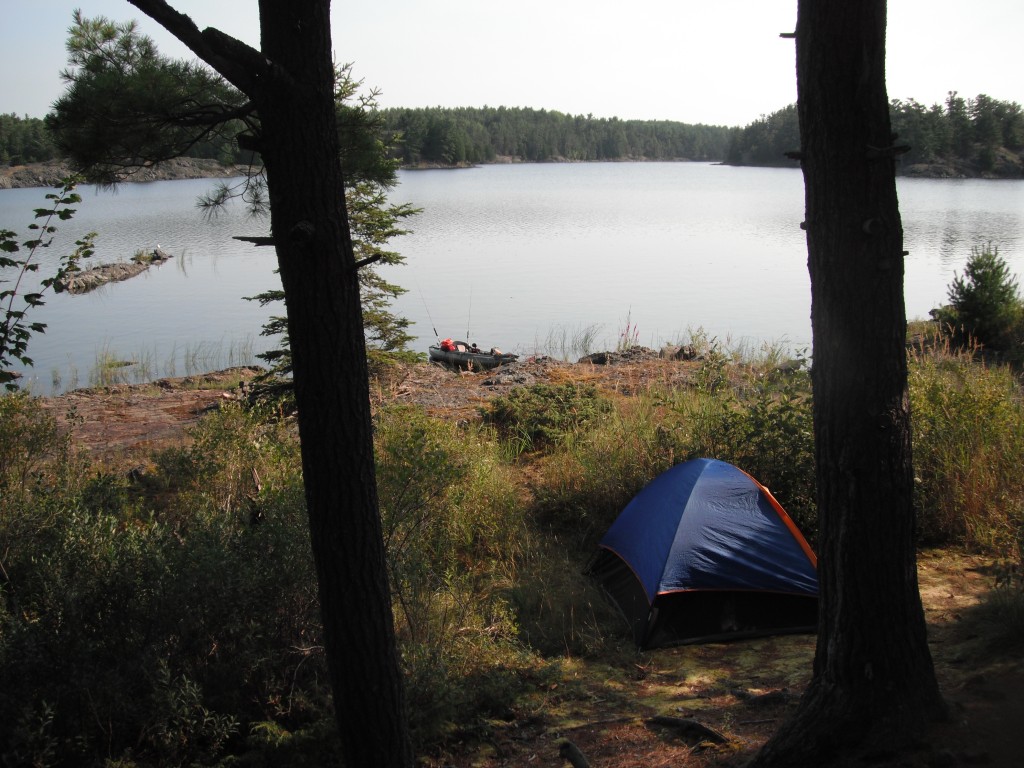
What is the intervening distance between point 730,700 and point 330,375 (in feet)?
8.75

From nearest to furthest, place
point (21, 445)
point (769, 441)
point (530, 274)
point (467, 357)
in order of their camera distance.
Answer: point (21, 445) → point (769, 441) → point (467, 357) → point (530, 274)

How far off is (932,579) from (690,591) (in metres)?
1.66

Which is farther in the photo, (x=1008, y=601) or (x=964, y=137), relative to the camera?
(x=964, y=137)

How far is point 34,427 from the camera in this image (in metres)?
5.96

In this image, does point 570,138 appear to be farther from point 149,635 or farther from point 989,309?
point 149,635

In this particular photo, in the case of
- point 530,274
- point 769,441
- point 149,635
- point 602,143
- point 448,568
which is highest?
point 602,143

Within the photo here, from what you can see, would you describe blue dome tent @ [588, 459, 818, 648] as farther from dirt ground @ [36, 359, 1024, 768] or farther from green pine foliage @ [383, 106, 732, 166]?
green pine foliage @ [383, 106, 732, 166]

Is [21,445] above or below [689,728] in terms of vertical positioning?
above

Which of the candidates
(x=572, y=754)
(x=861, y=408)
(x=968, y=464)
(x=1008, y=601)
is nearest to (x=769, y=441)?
(x=968, y=464)

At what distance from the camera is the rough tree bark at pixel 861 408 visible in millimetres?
3168

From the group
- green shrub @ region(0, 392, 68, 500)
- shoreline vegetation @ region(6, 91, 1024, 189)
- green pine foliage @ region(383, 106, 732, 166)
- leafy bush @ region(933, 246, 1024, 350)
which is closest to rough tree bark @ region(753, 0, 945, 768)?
shoreline vegetation @ region(6, 91, 1024, 189)

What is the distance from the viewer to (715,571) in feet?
17.2

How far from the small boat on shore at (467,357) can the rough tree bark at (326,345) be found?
10706mm

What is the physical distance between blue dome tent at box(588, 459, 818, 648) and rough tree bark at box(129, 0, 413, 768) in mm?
2326
